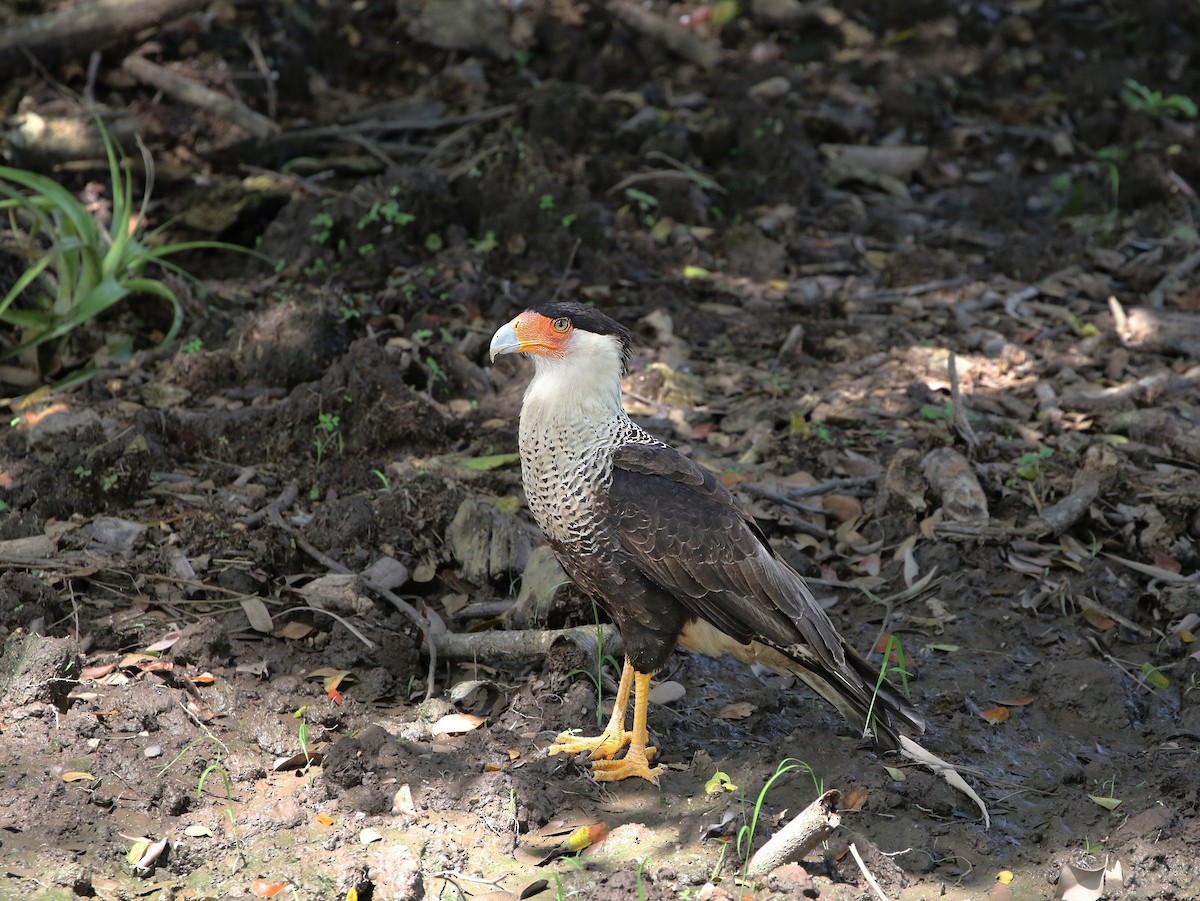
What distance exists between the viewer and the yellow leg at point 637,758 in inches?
151

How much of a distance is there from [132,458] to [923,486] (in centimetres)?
323

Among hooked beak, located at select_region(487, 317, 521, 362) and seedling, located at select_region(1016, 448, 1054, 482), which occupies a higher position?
hooked beak, located at select_region(487, 317, 521, 362)

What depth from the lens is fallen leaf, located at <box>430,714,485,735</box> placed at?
4047 millimetres

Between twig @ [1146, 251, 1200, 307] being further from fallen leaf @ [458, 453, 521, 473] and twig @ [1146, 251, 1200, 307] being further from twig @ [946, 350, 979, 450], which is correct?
fallen leaf @ [458, 453, 521, 473]

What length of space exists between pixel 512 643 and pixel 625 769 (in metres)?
0.69

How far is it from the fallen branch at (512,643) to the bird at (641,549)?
0.30m

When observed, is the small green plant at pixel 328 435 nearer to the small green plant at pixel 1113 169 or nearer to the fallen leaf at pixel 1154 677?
the fallen leaf at pixel 1154 677

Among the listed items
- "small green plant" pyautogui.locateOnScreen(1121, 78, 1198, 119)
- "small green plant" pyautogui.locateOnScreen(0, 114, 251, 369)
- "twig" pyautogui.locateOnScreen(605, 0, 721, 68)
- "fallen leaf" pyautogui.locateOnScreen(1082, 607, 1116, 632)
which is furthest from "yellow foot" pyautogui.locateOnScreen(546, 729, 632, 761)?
"small green plant" pyautogui.locateOnScreen(1121, 78, 1198, 119)

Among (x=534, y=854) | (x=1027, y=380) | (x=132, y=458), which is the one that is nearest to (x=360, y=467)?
Answer: (x=132, y=458)

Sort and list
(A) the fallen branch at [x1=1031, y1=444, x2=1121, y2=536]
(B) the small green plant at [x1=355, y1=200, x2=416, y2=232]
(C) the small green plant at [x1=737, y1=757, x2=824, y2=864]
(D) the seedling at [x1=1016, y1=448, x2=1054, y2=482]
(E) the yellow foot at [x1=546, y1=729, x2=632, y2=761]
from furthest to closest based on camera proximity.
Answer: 1. (B) the small green plant at [x1=355, y1=200, x2=416, y2=232]
2. (D) the seedling at [x1=1016, y1=448, x2=1054, y2=482]
3. (A) the fallen branch at [x1=1031, y1=444, x2=1121, y2=536]
4. (E) the yellow foot at [x1=546, y1=729, x2=632, y2=761]
5. (C) the small green plant at [x1=737, y1=757, x2=824, y2=864]

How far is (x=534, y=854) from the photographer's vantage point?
3.52 m

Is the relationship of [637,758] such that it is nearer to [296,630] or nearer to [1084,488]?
[296,630]

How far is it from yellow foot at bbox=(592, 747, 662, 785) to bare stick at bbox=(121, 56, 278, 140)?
A: 17.3 feet

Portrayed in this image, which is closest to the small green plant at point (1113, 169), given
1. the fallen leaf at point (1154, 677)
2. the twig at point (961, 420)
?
the twig at point (961, 420)
